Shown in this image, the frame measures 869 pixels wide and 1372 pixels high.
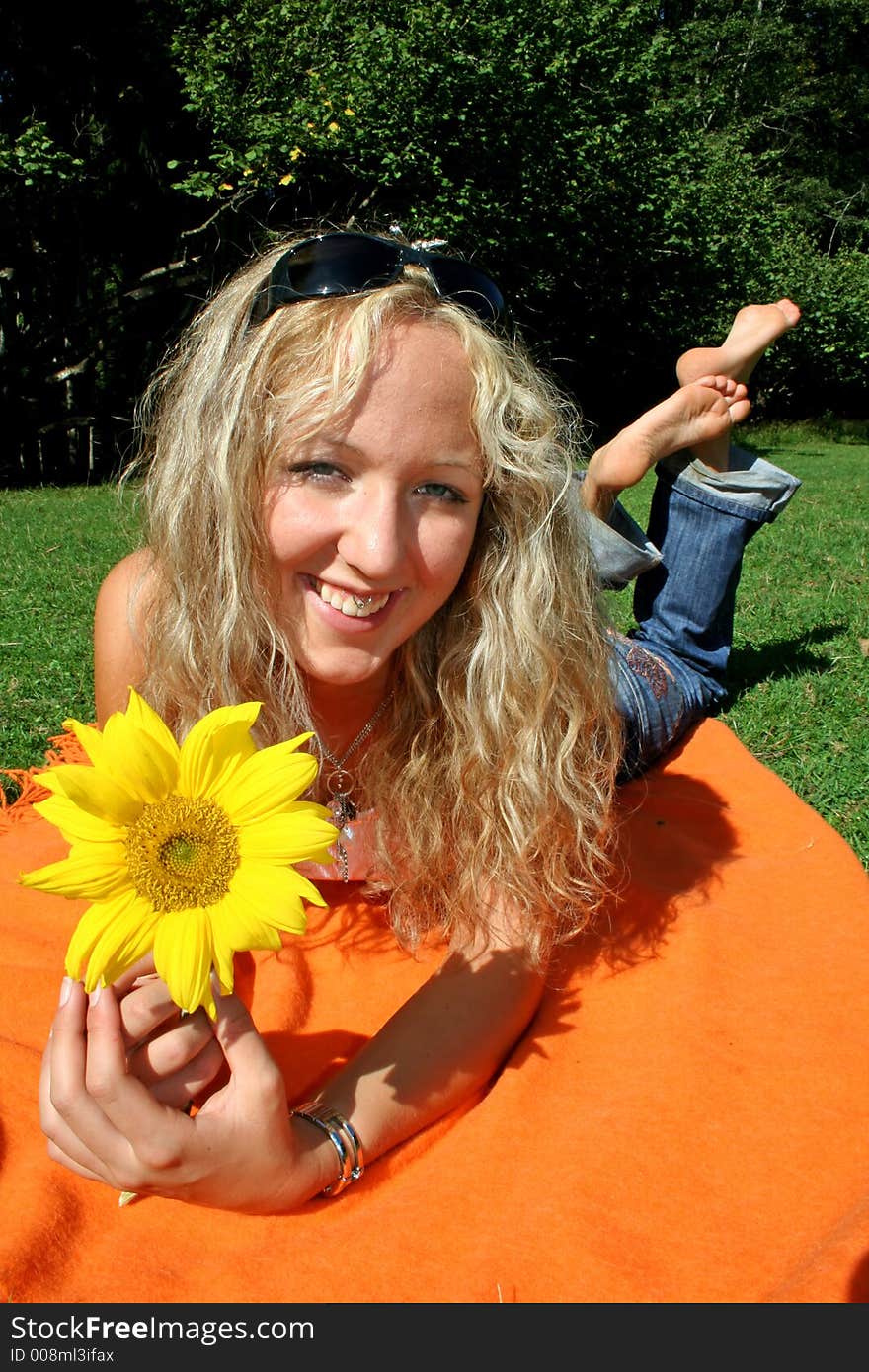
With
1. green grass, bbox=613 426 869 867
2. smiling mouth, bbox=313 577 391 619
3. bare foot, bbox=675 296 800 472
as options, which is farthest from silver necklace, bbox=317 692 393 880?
bare foot, bbox=675 296 800 472

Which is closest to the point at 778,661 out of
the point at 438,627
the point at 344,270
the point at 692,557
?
the point at 692,557

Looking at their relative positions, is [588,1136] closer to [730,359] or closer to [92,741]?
[92,741]

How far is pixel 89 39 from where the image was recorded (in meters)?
13.5

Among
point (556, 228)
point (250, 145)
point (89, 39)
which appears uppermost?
point (89, 39)

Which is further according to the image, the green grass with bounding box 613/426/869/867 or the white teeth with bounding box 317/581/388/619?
the green grass with bounding box 613/426/869/867

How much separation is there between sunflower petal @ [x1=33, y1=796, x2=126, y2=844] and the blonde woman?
0.40m

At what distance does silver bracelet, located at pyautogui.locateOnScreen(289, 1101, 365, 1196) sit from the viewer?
1819mm

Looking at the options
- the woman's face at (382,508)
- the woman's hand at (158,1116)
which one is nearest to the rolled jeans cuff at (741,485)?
the woman's face at (382,508)

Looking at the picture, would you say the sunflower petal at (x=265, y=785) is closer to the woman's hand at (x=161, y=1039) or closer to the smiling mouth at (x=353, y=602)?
the woman's hand at (x=161, y=1039)

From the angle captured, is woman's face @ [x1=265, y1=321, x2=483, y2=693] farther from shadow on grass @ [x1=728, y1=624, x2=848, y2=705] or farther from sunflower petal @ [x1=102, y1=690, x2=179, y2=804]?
shadow on grass @ [x1=728, y1=624, x2=848, y2=705]

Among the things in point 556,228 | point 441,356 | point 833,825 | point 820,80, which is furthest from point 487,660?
point 820,80

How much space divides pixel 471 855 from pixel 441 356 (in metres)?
1.10

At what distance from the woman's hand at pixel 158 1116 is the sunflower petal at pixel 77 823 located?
388 mm
